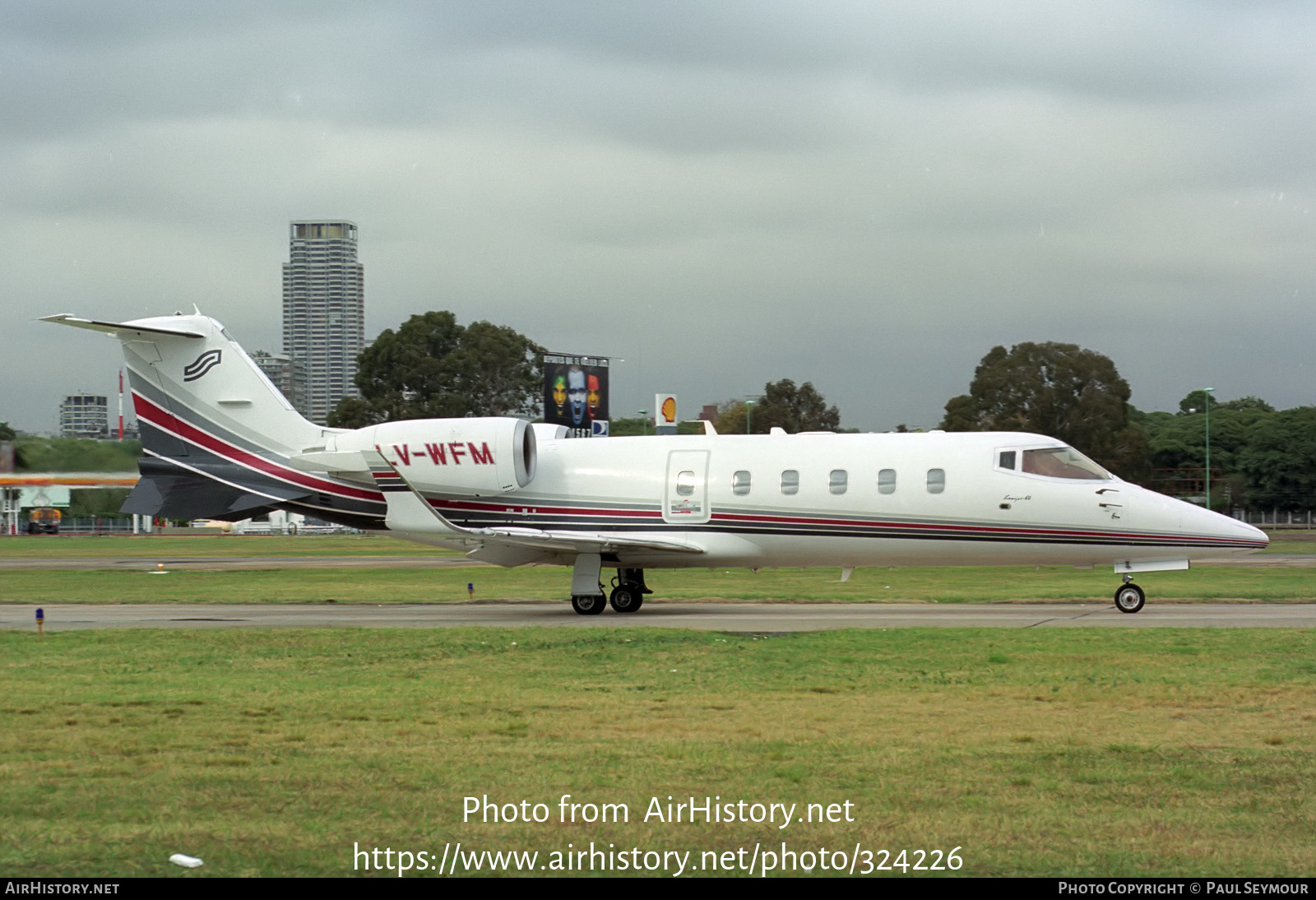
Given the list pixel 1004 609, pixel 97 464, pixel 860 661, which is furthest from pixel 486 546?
pixel 97 464

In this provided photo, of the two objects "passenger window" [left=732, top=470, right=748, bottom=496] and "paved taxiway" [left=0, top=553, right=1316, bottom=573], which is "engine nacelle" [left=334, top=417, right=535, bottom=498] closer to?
"passenger window" [left=732, top=470, right=748, bottom=496]

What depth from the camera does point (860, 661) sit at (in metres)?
14.3

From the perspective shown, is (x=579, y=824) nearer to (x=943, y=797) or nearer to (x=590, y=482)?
(x=943, y=797)

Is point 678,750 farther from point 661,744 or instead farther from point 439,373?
point 439,373

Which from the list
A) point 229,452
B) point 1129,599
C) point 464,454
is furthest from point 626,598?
point 1129,599

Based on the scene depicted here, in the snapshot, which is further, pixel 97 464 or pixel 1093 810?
pixel 97 464

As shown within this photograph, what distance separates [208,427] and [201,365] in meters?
1.29

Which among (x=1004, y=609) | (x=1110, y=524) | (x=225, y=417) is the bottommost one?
(x=1004, y=609)

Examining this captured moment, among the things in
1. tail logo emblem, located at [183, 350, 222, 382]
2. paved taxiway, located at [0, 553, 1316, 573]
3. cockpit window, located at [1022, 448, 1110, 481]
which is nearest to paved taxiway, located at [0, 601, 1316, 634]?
cockpit window, located at [1022, 448, 1110, 481]

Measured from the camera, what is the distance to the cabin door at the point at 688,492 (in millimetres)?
23781

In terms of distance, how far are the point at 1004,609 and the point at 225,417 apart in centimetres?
1608

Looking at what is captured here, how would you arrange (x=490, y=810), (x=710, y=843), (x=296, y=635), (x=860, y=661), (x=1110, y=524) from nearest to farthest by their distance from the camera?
(x=710, y=843) → (x=490, y=810) → (x=860, y=661) → (x=296, y=635) → (x=1110, y=524)

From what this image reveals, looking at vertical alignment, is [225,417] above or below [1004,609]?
above

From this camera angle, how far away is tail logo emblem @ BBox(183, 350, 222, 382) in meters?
26.0
